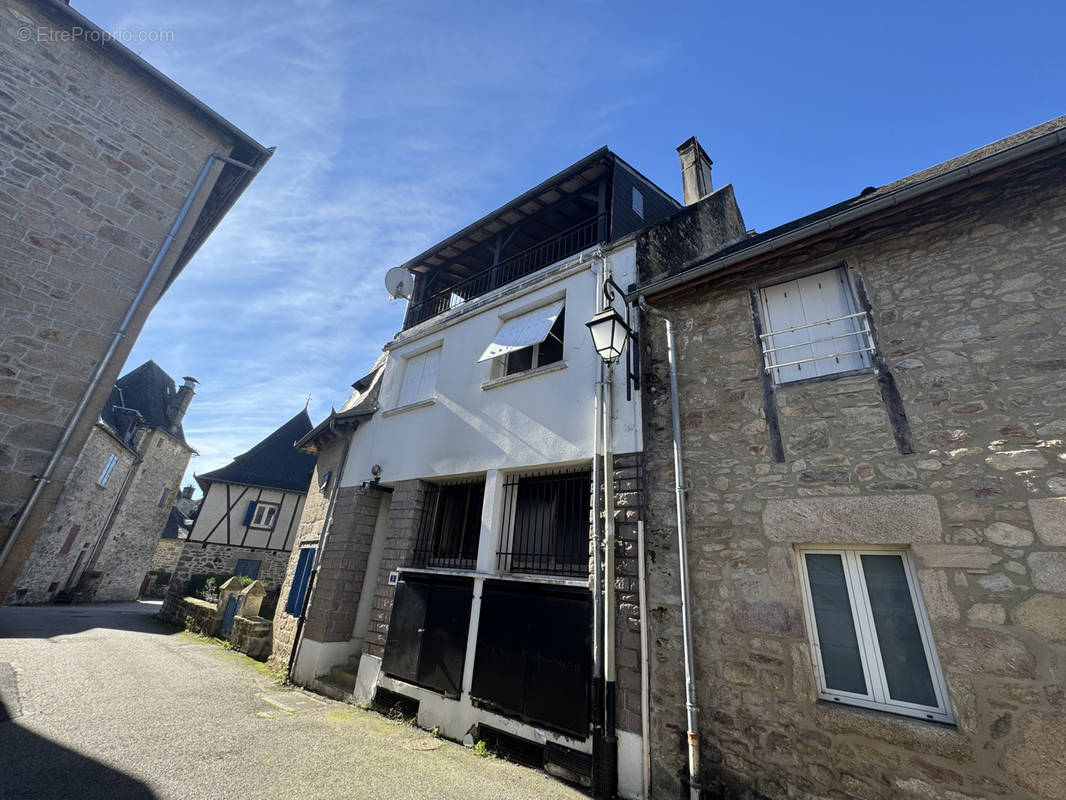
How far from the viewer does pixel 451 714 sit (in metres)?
5.27

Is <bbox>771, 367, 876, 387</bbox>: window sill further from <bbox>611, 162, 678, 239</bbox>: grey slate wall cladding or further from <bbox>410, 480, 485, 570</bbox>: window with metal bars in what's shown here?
<bbox>410, 480, 485, 570</bbox>: window with metal bars

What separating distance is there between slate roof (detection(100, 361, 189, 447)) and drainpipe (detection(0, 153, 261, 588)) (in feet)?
57.8

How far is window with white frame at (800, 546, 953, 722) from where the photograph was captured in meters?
3.27

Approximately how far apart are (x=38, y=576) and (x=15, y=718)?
15.5m

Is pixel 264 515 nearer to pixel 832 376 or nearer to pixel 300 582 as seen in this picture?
pixel 300 582

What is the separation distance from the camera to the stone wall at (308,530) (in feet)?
26.6

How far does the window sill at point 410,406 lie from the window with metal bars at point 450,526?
143 centimetres

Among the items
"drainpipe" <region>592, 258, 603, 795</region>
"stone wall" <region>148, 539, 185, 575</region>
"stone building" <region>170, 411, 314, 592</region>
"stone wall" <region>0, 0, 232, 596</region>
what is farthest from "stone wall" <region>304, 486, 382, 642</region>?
"stone wall" <region>148, 539, 185, 575</region>

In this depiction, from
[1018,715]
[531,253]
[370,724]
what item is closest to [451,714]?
[370,724]

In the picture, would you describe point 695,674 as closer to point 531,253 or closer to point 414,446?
point 414,446

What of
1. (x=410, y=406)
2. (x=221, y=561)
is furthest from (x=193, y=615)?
(x=410, y=406)

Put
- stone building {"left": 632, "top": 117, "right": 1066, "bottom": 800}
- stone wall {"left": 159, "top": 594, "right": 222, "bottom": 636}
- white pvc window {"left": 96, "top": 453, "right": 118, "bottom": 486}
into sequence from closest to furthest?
stone building {"left": 632, "top": 117, "right": 1066, "bottom": 800}, stone wall {"left": 159, "top": 594, "right": 222, "bottom": 636}, white pvc window {"left": 96, "top": 453, "right": 118, "bottom": 486}

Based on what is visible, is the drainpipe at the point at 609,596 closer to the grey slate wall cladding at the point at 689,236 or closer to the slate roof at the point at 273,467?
the grey slate wall cladding at the point at 689,236

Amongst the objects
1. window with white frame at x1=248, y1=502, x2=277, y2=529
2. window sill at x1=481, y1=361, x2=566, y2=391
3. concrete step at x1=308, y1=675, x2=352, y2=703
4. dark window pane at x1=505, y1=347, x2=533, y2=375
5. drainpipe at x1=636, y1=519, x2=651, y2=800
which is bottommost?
concrete step at x1=308, y1=675, x2=352, y2=703
